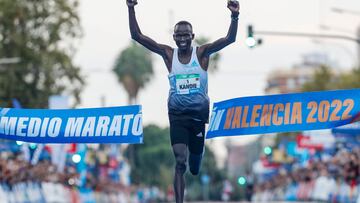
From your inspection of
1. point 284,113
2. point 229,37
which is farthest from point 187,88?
point 284,113

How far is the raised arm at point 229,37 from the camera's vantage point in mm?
13406

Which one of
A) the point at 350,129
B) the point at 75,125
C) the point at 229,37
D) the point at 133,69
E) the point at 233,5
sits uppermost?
the point at 233,5

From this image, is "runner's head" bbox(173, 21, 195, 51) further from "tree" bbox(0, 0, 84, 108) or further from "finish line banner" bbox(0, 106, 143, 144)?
"tree" bbox(0, 0, 84, 108)

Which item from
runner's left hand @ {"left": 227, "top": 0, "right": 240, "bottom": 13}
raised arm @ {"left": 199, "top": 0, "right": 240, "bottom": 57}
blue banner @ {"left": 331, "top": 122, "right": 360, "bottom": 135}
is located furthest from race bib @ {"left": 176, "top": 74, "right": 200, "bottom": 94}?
blue banner @ {"left": 331, "top": 122, "right": 360, "bottom": 135}

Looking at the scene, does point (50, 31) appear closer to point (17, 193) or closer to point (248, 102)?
point (17, 193)

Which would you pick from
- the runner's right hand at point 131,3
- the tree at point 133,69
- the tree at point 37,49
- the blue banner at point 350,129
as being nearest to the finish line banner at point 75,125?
the runner's right hand at point 131,3

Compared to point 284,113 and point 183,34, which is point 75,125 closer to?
point 284,113

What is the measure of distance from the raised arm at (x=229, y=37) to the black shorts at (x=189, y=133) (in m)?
0.74

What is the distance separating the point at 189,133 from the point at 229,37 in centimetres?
111

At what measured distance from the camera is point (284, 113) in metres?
15.3

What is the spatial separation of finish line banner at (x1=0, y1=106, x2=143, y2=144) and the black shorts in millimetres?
1364

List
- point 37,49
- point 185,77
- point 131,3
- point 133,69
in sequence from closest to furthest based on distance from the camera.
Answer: point 185,77
point 131,3
point 37,49
point 133,69

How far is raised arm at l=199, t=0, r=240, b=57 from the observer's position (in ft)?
44.0

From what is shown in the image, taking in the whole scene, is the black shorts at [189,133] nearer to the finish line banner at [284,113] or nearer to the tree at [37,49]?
the finish line banner at [284,113]
